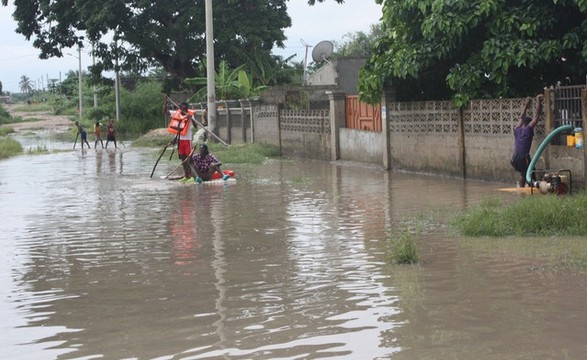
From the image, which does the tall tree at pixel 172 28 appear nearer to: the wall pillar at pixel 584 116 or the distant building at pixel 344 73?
the distant building at pixel 344 73

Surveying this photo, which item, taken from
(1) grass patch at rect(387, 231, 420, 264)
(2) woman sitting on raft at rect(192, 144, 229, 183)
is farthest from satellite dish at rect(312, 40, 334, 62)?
(1) grass patch at rect(387, 231, 420, 264)

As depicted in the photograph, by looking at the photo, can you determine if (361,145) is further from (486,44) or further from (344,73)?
(344,73)

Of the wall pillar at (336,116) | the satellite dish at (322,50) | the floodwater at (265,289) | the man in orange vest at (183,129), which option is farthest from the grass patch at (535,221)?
the satellite dish at (322,50)

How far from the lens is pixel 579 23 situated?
18.2m

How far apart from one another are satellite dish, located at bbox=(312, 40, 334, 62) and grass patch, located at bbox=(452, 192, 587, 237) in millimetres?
32708

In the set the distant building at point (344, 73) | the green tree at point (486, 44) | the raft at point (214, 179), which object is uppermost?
the distant building at point (344, 73)

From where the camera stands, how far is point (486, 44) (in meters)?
17.4

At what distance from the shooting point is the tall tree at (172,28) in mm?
46000

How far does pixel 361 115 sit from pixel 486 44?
23.1 ft

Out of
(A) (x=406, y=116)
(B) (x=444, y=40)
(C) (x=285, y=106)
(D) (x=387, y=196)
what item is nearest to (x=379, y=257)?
(D) (x=387, y=196)

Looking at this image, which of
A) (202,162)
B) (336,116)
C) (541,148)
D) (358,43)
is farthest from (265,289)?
(358,43)

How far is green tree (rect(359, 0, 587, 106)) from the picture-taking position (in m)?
17.2

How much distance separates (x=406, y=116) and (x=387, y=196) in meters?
5.70

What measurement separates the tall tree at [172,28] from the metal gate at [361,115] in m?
21.7
